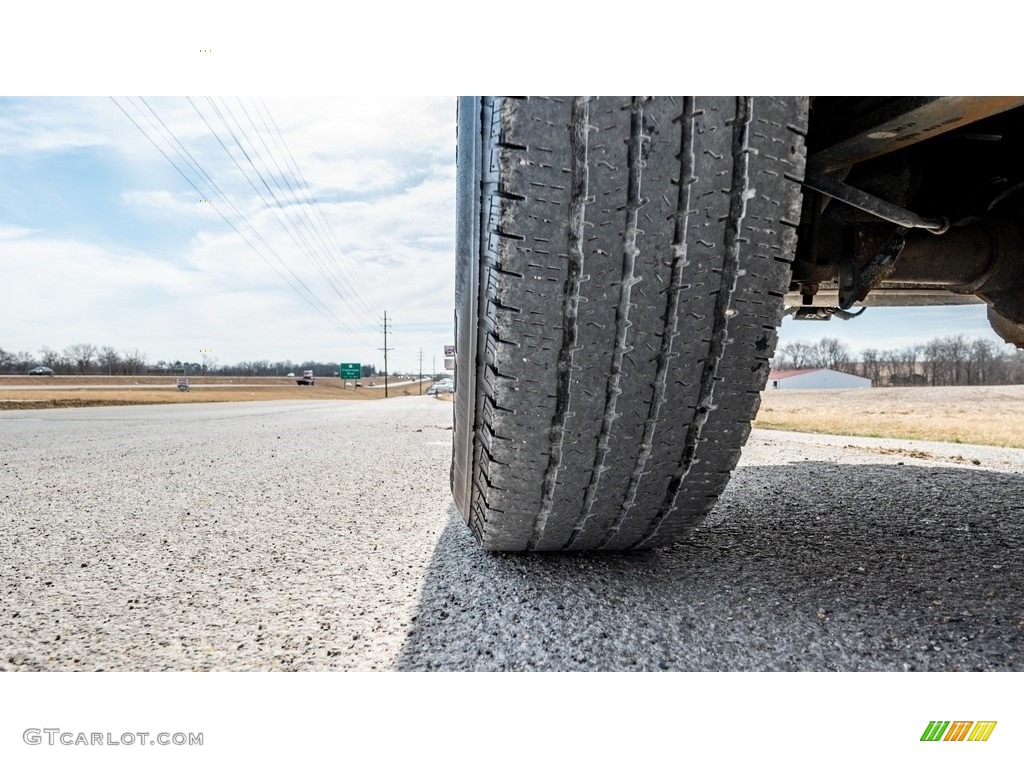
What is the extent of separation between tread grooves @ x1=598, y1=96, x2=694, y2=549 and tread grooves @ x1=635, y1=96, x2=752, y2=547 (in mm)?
63

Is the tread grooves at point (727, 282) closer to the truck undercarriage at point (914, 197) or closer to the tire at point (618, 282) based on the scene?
the tire at point (618, 282)

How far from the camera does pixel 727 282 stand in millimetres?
851

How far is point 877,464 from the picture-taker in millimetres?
2744

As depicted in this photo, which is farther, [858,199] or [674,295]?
[858,199]

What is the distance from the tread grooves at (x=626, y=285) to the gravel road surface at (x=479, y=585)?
12.1 inches

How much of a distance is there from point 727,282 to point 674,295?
83mm

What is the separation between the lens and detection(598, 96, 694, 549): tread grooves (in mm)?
786

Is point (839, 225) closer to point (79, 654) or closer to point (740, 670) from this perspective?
point (740, 670)

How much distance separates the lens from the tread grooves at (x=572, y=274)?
777mm
